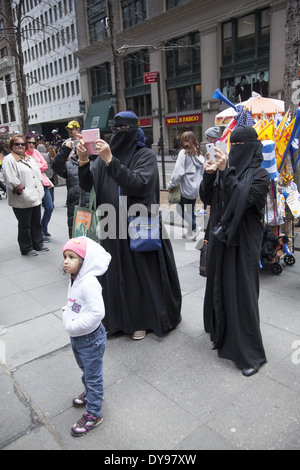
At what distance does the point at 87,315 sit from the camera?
7.25 ft

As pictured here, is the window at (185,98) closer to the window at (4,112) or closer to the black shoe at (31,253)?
the black shoe at (31,253)

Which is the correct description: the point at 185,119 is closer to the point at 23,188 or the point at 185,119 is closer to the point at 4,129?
the point at 23,188

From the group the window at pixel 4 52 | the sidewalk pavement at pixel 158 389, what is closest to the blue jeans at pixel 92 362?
the sidewalk pavement at pixel 158 389

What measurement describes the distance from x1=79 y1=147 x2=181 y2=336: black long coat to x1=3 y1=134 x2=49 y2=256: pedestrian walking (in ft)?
9.76

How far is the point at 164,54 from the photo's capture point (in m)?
28.9

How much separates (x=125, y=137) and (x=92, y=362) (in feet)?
6.05

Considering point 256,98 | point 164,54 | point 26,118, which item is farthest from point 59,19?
point 256,98

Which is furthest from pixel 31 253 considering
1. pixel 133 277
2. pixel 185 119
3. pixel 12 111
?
pixel 12 111

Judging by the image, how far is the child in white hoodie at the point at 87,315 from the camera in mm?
2217

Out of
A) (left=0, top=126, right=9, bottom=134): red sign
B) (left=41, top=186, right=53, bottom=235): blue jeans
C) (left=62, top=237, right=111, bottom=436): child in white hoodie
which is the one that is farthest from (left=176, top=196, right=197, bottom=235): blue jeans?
(left=0, top=126, right=9, bottom=134): red sign

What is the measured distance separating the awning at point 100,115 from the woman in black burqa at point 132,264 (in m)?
31.9

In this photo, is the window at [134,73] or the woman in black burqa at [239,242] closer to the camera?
the woman in black burqa at [239,242]

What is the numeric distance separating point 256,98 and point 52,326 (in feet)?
18.4

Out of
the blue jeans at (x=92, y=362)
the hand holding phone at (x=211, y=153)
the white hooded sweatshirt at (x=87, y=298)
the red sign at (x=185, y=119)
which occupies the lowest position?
the blue jeans at (x=92, y=362)
